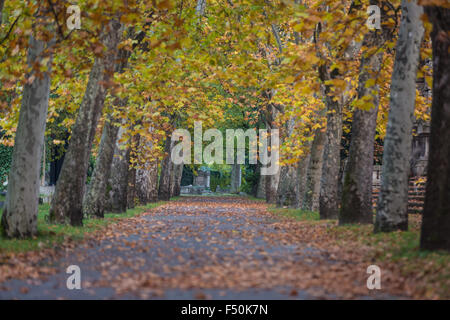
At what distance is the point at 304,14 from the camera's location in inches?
488

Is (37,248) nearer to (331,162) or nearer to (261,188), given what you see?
(331,162)

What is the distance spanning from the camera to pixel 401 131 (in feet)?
50.0

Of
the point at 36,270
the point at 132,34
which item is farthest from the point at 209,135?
the point at 36,270

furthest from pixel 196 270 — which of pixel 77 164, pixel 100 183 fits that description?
pixel 100 183

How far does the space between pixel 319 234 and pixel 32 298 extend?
1026 centimetres

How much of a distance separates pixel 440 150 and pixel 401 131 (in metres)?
4.06

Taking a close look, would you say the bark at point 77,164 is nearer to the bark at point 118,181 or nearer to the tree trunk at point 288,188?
the bark at point 118,181

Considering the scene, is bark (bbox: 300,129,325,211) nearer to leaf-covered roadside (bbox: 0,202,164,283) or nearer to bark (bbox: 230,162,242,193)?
leaf-covered roadside (bbox: 0,202,164,283)

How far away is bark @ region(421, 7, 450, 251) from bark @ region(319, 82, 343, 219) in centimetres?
1081

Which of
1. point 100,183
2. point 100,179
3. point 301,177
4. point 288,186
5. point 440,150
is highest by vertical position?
point 440,150

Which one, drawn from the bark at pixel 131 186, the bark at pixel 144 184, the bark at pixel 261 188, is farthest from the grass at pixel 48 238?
the bark at pixel 261 188

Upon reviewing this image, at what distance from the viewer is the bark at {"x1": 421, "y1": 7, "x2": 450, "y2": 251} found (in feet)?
36.7

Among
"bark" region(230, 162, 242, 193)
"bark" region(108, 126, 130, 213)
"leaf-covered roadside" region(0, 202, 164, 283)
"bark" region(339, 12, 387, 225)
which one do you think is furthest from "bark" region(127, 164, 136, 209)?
"bark" region(230, 162, 242, 193)
